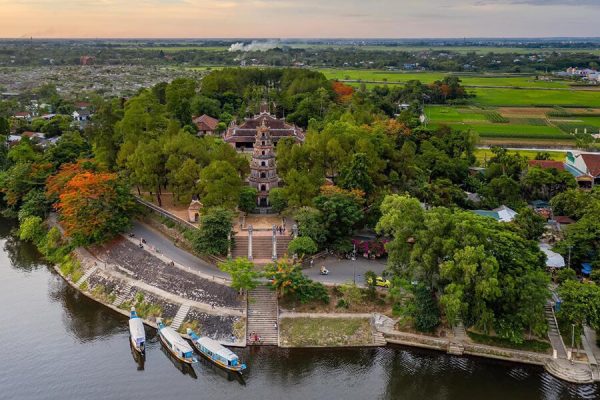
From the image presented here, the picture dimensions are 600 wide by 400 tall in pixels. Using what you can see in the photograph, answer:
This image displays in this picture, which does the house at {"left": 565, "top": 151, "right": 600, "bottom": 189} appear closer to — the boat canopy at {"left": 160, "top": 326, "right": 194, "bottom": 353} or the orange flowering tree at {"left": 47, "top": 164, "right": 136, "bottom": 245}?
the boat canopy at {"left": 160, "top": 326, "right": 194, "bottom": 353}

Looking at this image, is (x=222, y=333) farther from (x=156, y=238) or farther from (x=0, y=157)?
(x=0, y=157)

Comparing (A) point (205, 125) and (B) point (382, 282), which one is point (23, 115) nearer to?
(A) point (205, 125)

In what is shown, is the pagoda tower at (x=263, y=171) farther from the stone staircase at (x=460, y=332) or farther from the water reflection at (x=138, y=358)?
the stone staircase at (x=460, y=332)

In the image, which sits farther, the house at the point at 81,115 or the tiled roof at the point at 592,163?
the house at the point at 81,115

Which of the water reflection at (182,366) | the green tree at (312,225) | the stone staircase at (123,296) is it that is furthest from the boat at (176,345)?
the green tree at (312,225)

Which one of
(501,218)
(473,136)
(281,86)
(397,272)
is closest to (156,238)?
(397,272)
